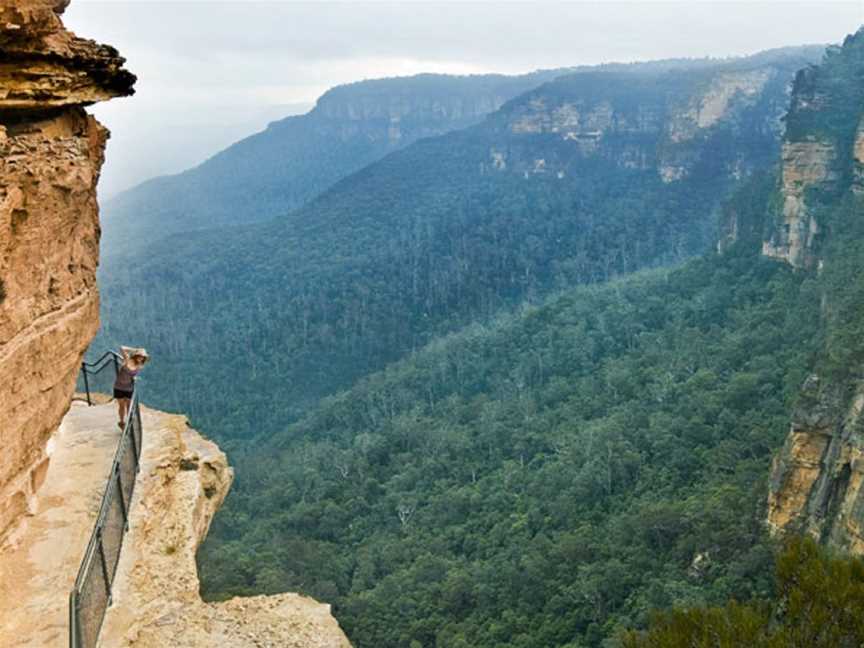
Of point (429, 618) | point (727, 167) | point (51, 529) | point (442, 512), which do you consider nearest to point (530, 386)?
point (442, 512)

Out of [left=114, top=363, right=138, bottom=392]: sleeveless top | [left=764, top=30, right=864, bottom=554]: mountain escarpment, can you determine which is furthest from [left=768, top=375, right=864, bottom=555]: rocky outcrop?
[left=114, top=363, right=138, bottom=392]: sleeveless top

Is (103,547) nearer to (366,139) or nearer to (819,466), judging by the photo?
(819,466)

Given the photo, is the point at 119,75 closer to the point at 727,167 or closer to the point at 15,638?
the point at 15,638

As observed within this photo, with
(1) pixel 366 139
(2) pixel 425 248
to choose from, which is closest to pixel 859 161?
(2) pixel 425 248

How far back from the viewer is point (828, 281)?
1687 inches

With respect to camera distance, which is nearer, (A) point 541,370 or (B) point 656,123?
(A) point 541,370

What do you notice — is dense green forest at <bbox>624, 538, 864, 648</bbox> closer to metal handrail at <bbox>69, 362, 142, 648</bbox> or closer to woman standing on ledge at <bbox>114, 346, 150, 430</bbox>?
metal handrail at <bbox>69, 362, 142, 648</bbox>

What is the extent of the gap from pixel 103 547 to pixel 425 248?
97773 mm

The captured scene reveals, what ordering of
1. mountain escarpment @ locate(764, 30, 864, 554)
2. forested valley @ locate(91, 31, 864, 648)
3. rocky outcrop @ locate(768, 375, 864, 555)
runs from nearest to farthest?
rocky outcrop @ locate(768, 375, 864, 555) < mountain escarpment @ locate(764, 30, 864, 554) < forested valley @ locate(91, 31, 864, 648)

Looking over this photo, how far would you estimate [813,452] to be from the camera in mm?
25938

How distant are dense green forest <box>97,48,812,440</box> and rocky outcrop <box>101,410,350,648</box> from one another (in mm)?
55017

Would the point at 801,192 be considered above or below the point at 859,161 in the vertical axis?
below

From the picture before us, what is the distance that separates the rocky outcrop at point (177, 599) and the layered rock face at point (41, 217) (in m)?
1.47

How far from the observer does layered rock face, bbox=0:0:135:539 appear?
26.3 ft
